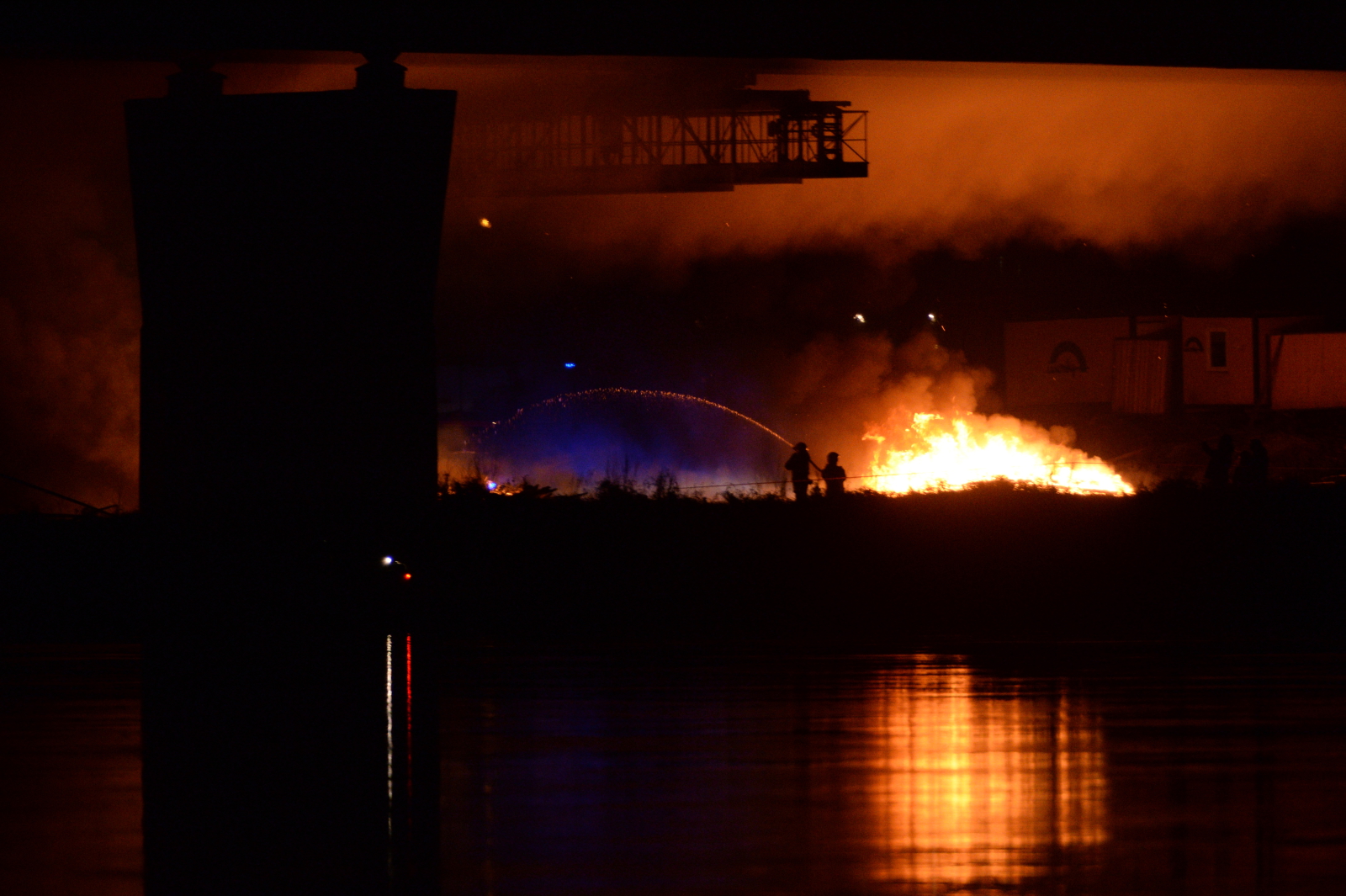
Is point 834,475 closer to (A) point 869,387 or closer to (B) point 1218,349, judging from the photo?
(A) point 869,387

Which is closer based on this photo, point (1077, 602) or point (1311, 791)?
point (1311, 791)

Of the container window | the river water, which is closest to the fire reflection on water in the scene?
the river water

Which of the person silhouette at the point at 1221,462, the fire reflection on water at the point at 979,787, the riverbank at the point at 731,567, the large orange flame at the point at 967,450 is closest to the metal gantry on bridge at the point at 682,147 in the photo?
the person silhouette at the point at 1221,462

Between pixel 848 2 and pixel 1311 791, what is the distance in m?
7.06

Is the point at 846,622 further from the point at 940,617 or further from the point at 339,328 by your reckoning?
the point at 339,328

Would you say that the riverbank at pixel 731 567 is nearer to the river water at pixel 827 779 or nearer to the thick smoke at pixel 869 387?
the river water at pixel 827 779

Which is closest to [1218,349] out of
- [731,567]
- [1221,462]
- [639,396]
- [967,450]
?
[967,450]

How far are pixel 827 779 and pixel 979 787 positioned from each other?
0.68 m

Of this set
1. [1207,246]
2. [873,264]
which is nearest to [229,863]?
[873,264]

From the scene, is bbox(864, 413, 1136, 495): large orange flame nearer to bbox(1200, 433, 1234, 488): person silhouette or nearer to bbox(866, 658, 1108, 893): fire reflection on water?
→ bbox(1200, 433, 1234, 488): person silhouette

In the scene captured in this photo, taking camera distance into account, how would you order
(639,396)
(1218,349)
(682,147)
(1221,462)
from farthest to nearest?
1. (1218,349)
2. (639,396)
3. (682,147)
4. (1221,462)

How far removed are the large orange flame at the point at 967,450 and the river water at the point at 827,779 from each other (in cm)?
1948

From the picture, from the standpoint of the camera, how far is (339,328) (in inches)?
569

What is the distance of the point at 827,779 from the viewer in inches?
284
